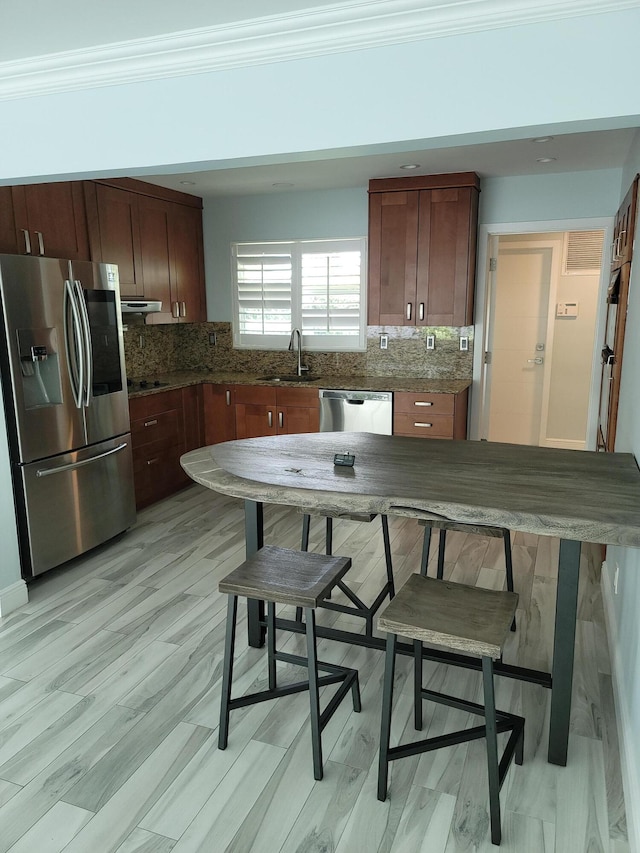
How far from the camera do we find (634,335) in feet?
9.44

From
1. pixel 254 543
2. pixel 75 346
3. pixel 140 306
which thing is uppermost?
pixel 140 306

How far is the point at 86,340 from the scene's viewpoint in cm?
369

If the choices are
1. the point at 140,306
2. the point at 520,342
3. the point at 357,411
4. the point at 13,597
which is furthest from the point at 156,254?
the point at 520,342

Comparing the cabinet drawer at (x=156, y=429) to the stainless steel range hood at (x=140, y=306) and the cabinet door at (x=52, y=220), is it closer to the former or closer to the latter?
the stainless steel range hood at (x=140, y=306)

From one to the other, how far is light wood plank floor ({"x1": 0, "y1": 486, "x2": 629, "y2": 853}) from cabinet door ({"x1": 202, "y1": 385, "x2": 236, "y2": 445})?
2065mm

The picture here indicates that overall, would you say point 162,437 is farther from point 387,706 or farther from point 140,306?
point 387,706

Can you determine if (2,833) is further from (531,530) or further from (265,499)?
(531,530)

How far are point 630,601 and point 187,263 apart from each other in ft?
14.6

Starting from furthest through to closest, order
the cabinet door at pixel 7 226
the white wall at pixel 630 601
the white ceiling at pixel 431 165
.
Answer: the white ceiling at pixel 431 165 → the cabinet door at pixel 7 226 → the white wall at pixel 630 601

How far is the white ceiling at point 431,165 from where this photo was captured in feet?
12.5

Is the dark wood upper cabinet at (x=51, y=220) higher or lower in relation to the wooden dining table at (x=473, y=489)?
higher

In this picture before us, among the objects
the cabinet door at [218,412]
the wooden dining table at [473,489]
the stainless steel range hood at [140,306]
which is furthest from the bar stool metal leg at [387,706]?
the cabinet door at [218,412]

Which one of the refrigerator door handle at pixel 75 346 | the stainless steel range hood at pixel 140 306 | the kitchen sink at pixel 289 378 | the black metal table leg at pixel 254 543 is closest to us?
the black metal table leg at pixel 254 543

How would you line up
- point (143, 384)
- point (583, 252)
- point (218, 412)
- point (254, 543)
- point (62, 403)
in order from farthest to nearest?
point (583, 252), point (218, 412), point (143, 384), point (62, 403), point (254, 543)
